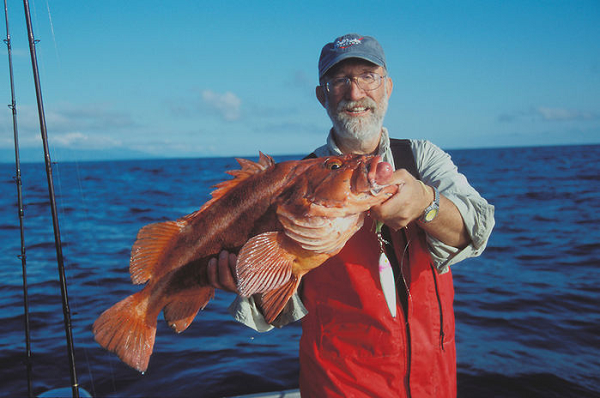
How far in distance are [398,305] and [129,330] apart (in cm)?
152

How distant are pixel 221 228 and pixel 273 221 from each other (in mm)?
335

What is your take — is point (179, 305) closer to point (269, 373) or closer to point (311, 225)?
point (311, 225)

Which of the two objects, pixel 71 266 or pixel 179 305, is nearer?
pixel 179 305

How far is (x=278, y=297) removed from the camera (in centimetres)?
222

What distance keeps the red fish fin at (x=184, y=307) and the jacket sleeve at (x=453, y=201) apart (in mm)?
1338

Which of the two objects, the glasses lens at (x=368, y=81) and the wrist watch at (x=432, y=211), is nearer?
the wrist watch at (x=432, y=211)

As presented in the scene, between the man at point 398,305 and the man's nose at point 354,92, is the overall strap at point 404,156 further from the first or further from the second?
the man's nose at point 354,92

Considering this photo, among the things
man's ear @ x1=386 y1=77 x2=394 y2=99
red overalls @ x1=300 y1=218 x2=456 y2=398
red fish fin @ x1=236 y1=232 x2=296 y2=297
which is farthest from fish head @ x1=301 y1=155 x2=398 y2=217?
man's ear @ x1=386 y1=77 x2=394 y2=99

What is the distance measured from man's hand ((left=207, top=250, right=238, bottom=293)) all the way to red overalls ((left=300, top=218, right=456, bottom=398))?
64 centimetres

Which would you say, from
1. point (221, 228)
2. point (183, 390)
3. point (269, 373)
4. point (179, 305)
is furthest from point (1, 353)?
point (221, 228)

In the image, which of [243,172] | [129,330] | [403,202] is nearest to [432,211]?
[403,202]

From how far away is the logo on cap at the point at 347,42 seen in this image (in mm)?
2979

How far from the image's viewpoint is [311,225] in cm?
204

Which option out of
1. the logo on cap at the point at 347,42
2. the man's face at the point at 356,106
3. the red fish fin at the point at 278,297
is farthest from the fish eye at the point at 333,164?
the logo on cap at the point at 347,42
